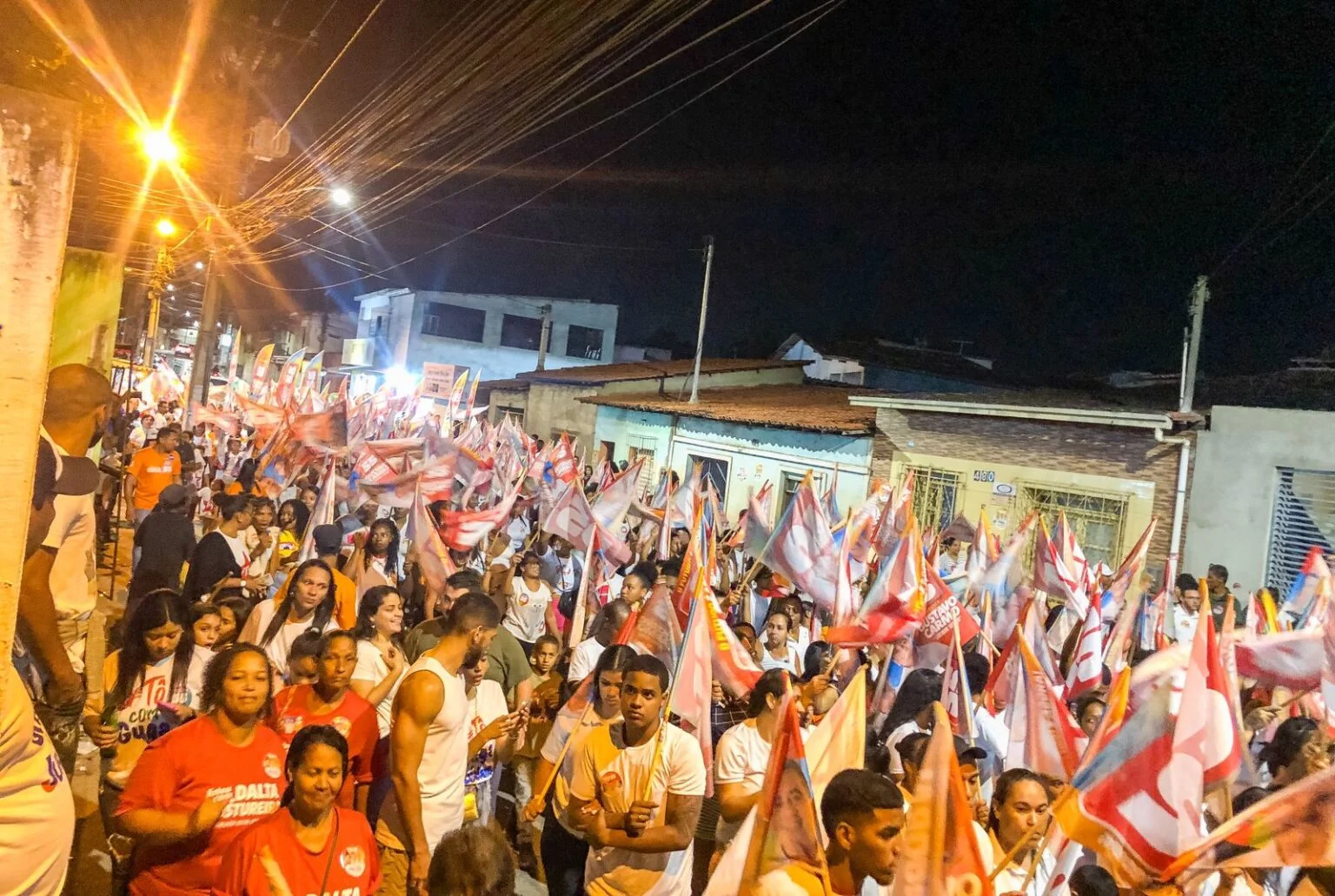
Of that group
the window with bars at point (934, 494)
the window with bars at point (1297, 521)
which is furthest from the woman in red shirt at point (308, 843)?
the window with bars at point (934, 494)

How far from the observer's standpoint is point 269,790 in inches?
137

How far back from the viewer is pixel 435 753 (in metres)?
3.93

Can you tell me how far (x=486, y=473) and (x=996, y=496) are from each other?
10205mm

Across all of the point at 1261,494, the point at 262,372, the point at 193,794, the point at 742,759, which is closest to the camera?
the point at 193,794

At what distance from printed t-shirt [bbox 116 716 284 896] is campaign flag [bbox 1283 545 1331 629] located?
25.9ft

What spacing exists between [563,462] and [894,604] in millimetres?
8594

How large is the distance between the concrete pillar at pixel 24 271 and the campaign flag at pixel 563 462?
11.9 metres

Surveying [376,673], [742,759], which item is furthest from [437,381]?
[742,759]

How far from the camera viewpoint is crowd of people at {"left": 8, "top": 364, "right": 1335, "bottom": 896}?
9.91 feet

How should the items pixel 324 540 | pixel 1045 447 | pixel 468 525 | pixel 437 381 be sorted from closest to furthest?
pixel 324 540 < pixel 468 525 < pixel 1045 447 < pixel 437 381

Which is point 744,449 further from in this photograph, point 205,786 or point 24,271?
point 24,271

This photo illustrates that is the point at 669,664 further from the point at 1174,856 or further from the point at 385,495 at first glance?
the point at 385,495

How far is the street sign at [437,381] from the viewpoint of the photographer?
31.6 metres

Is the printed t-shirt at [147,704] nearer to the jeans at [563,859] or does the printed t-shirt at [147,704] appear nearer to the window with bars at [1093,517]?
the jeans at [563,859]
